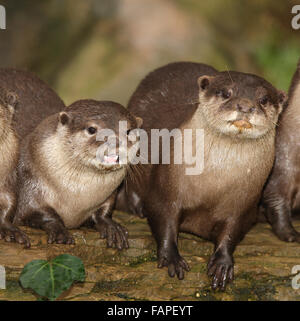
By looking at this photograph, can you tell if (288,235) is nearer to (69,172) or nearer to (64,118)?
(69,172)

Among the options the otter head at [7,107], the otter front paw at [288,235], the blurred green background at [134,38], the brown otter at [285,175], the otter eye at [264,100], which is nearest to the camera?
the otter eye at [264,100]

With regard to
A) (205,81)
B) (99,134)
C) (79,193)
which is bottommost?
(79,193)

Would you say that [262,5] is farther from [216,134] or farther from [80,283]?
[80,283]

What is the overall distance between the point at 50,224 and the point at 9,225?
225 millimetres

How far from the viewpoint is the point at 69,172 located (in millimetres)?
3820

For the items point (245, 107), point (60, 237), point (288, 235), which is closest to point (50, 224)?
point (60, 237)

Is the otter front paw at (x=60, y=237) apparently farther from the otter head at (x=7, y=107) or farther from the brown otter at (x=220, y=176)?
the otter head at (x=7, y=107)

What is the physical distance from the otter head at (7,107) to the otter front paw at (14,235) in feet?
1.77

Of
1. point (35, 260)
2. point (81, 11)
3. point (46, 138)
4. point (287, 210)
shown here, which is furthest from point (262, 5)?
point (35, 260)

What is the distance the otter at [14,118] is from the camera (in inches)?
149

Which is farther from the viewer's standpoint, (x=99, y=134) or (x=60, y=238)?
(x=60, y=238)

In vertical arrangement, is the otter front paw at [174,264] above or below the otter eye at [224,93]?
below

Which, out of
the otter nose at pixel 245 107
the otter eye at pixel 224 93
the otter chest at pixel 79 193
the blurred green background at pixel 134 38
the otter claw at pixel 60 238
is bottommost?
the otter claw at pixel 60 238

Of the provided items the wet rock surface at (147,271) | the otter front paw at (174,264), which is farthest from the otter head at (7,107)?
the otter front paw at (174,264)
